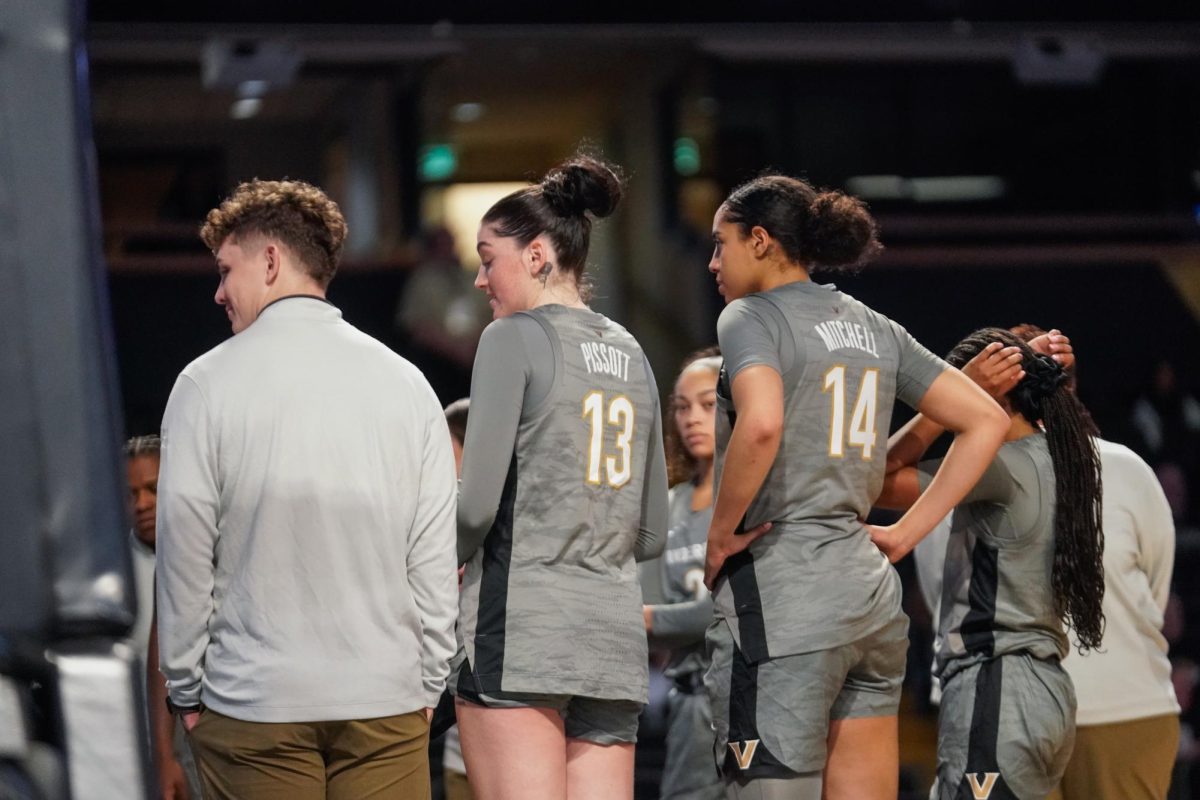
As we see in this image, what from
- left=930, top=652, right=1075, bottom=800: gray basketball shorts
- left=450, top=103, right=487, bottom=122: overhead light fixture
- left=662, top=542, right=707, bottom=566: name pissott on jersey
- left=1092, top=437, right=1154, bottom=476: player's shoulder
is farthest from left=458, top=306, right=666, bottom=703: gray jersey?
left=450, top=103, right=487, bottom=122: overhead light fixture

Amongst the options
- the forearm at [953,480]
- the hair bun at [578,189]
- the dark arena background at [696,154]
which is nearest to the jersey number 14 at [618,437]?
the hair bun at [578,189]

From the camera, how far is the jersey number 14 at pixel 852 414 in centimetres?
287

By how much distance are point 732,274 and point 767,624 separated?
691mm

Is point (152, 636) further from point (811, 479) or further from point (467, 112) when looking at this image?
point (467, 112)

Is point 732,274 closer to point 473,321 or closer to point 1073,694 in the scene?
point 1073,694

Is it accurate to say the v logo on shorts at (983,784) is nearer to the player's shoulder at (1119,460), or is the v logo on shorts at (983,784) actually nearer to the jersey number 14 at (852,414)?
the jersey number 14 at (852,414)

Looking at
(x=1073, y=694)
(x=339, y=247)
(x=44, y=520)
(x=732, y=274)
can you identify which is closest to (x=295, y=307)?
(x=339, y=247)

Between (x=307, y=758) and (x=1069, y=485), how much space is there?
5.45 feet

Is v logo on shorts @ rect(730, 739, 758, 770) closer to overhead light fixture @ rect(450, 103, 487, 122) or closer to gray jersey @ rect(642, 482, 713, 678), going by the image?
gray jersey @ rect(642, 482, 713, 678)

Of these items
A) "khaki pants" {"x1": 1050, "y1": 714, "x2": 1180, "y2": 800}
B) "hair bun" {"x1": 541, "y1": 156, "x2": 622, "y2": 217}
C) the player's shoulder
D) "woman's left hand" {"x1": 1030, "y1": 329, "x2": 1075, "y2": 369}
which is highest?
"hair bun" {"x1": 541, "y1": 156, "x2": 622, "y2": 217}

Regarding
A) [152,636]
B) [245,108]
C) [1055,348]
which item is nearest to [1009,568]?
[1055,348]

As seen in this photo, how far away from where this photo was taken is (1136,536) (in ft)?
11.6

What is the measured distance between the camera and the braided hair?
10.2 ft

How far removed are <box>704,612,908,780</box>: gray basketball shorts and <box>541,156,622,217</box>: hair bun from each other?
2.71 ft
